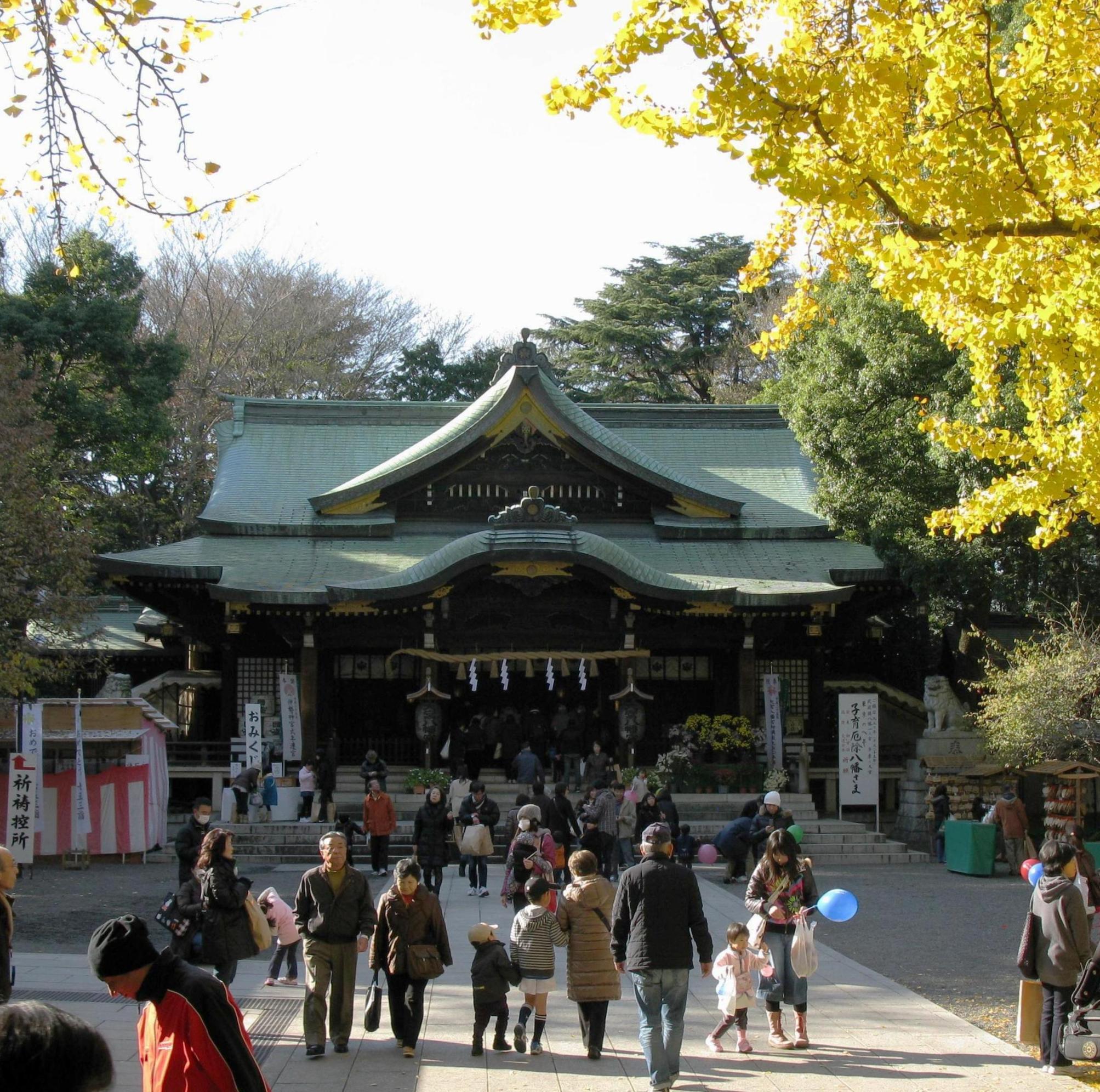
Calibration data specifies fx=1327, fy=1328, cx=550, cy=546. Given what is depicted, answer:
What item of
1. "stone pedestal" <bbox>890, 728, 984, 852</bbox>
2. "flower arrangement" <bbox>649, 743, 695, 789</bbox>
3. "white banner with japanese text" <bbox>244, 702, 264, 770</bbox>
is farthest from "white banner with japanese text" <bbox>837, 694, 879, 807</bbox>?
"white banner with japanese text" <bbox>244, 702, 264, 770</bbox>

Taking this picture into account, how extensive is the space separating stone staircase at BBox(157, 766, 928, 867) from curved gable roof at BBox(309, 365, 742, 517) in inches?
232

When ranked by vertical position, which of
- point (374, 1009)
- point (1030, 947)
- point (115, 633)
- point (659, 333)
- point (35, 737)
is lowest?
point (374, 1009)

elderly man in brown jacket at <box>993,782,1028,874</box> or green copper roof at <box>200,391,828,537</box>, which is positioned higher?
green copper roof at <box>200,391,828,537</box>

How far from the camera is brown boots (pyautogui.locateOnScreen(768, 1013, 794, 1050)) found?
8391 millimetres

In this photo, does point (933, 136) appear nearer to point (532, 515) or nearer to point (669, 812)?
point (669, 812)

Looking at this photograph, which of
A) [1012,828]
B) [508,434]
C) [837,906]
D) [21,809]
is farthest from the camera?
[508,434]

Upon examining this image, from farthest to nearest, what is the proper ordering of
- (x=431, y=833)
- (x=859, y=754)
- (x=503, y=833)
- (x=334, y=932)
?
(x=859, y=754), (x=503, y=833), (x=431, y=833), (x=334, y=932)

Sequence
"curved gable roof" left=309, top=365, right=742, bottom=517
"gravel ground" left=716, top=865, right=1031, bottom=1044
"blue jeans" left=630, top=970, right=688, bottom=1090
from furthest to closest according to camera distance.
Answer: "curved gable roof" left=309, top=365, right=742, bottom=517 → "gravel ground" left=716, top=865, right=1031, bottom=1044 → "blue jeans" left=630, top=970, right=688, bottom=1090

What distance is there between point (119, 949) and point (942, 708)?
1908cm

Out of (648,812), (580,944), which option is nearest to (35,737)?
(648,812)

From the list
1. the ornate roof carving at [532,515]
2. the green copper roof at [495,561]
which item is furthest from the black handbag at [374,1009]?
the ornate roof carving at [532,515]

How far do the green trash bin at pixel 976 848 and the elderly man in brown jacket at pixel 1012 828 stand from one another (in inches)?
17.8

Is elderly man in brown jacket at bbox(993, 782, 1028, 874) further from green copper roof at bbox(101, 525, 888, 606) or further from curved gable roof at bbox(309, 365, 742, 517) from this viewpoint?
curved gable roof at bbox(309, 365, 742, 517)

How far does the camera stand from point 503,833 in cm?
1995
